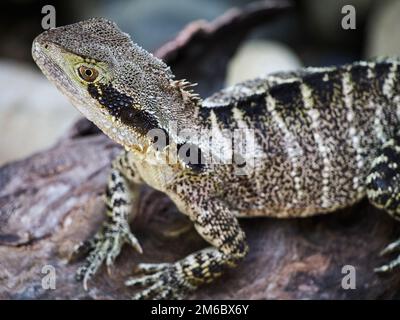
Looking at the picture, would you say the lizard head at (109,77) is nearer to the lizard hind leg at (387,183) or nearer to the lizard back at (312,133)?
the lizard back at (312,133)

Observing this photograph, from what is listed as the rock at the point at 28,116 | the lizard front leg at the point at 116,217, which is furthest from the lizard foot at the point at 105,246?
the rock at the point at 28,116

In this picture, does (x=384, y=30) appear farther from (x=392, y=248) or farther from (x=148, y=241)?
(x=148, y=241)

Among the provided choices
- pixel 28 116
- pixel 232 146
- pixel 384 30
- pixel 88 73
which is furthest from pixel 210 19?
pixel 88 73

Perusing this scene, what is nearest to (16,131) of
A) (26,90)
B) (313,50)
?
(26,90)

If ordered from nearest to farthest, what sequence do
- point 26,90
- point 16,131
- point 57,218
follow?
1. point 57,218
2. point 16,131
3. point 26,90

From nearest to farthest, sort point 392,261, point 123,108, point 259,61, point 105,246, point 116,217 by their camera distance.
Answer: point 123,108 < point 392,261 < point 105,246 < point 116,217 < point 259,61

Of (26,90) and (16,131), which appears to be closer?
(16,131)

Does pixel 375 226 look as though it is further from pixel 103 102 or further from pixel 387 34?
pixel 387 34

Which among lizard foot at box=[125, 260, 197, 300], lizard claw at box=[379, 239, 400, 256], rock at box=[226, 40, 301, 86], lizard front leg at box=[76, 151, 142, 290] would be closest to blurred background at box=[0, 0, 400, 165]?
rock at box=[226, 40, 301, 86]
